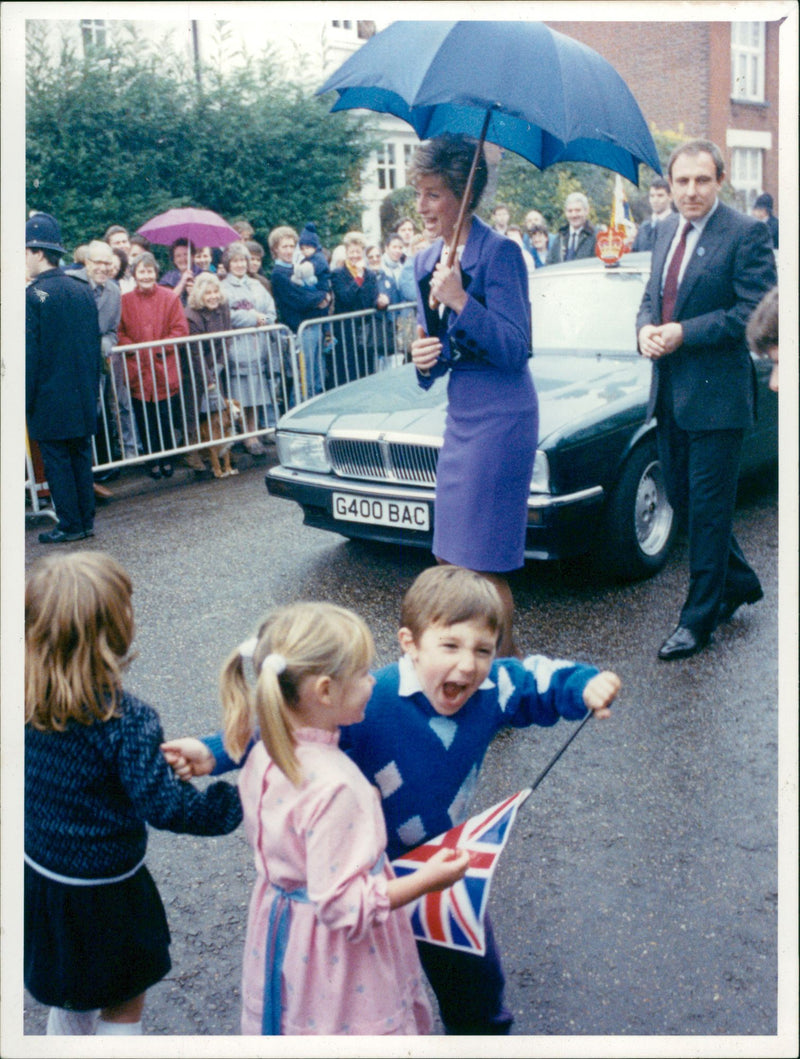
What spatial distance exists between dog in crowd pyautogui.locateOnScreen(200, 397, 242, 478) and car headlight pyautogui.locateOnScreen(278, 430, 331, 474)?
2.59 metres

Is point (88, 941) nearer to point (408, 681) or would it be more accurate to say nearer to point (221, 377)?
point (408, 681)

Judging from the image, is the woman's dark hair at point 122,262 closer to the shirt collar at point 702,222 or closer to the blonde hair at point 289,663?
the shirt collar at point 702,222

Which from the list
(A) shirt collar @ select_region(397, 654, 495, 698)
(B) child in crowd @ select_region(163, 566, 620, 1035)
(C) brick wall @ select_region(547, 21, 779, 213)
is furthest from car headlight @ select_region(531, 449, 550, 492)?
(C) brick wall @ select_region(547, 21, 779, 213)

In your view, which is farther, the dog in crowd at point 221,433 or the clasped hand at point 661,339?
the dog in crowd at point 221,433

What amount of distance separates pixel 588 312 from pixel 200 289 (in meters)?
3.84

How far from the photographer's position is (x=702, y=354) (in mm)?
4492

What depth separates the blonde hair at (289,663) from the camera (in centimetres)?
191

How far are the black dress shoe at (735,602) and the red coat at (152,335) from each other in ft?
16.4

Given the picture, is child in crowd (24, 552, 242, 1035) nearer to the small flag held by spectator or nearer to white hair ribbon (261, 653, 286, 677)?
white hair ribbon (261, 653, 286, 677)

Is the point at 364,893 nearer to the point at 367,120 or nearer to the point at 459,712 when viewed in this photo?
the point at 459,712

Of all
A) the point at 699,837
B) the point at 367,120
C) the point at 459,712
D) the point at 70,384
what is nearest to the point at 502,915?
the point at 699,837

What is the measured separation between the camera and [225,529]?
22.7ft

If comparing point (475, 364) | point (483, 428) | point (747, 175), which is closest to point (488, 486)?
point (483, 428)

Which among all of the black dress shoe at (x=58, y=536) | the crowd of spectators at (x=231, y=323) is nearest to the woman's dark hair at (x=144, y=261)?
the crowd of spectators at (x=231, y=323)
